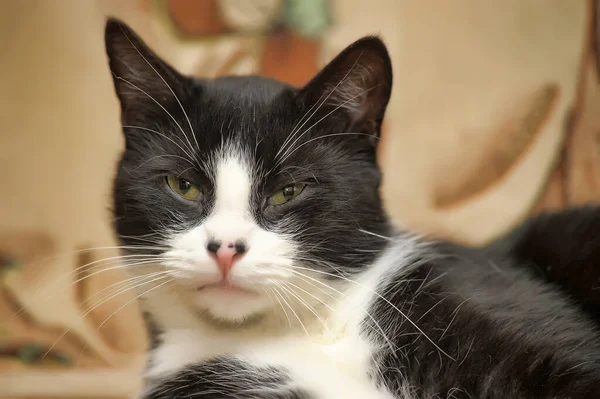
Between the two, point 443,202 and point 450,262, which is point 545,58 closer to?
point 443,202

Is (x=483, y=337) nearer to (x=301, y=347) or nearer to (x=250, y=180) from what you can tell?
(x=301, y=347)

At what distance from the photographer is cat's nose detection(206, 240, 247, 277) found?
87 centimetres

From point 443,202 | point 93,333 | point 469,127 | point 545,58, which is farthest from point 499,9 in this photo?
point 93,333

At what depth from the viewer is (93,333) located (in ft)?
6.31

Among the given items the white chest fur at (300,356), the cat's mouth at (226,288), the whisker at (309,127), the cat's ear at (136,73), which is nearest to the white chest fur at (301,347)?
the white chest fur at (300,356)

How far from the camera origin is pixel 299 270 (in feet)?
3.21

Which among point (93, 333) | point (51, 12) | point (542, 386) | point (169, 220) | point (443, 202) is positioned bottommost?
point (93, 333)

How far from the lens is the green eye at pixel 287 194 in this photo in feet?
3.33

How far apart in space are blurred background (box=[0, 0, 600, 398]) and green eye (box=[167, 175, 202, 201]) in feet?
3.01

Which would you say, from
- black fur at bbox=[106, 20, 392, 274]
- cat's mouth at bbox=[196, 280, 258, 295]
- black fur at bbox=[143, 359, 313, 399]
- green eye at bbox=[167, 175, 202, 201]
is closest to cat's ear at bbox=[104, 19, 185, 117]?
black fur at bbox=[106, 20, 392, 274]

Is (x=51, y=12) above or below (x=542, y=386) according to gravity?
above

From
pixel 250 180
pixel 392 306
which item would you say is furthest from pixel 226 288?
pixel 392 306

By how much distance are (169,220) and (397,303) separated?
1.53 feet

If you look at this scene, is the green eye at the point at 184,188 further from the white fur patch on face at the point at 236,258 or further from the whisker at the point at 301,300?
the whisker at the point at 301,300
